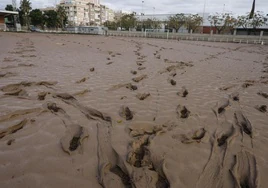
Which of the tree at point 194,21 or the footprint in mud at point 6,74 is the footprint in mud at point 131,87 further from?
the tree at point 194,21

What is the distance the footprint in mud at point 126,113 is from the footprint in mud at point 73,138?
2.36 feet

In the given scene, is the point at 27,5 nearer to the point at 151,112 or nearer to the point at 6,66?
the point at 6,66

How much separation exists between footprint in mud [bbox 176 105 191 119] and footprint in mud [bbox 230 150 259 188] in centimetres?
110

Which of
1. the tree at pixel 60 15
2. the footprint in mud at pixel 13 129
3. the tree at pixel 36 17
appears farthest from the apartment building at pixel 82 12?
the footprint in mud at pixel 13 129

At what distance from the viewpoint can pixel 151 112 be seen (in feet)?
11.1

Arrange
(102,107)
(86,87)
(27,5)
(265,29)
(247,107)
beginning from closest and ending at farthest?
(102,107) < (247,107) < (86,87) < (265,29) < (27,5)

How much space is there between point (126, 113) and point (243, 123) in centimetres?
190

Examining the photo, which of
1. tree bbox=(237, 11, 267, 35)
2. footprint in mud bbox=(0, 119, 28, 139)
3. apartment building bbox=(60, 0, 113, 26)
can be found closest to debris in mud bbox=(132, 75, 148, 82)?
footprint in mud bbox=(0, 119, 28, 139)

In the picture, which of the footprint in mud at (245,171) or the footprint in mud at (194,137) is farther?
the footprint in mud at (194,137)

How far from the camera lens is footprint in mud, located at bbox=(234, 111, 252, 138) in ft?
9.60

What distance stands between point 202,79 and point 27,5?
5994 centimetres

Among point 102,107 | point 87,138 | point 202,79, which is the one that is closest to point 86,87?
point 102,107

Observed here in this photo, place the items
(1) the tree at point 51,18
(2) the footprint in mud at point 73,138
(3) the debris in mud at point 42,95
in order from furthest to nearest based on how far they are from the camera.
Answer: (1) the tree at point 51,18
(3) the debris in mud at point 42,95
(2) the footprint in mud at point 73,138

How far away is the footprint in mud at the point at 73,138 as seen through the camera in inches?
91.9
